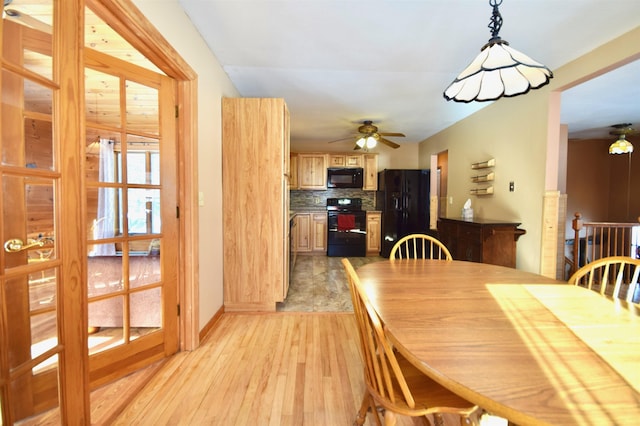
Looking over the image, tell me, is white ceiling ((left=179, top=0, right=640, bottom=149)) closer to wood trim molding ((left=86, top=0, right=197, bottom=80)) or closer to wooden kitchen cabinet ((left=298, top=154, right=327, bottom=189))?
wood trim molding ((left=86, top=0, right=197, bottom=80))

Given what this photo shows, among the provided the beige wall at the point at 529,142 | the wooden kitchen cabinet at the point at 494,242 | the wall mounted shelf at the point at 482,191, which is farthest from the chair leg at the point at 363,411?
the wall mounted shelf at the point at 482,191

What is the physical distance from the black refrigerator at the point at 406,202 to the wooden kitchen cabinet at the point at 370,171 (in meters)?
0.46

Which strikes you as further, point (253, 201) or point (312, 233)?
point (312, 233)

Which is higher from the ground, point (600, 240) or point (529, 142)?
point (529, 142)

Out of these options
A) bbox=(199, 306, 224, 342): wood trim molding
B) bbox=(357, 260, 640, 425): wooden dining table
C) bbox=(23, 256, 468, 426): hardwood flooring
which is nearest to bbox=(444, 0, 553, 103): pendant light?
bbox=(357, 260, 640, 425): wooden dining table

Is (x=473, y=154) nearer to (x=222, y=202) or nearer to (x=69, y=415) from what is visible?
(x=222, y=202)

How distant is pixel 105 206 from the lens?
1.58m

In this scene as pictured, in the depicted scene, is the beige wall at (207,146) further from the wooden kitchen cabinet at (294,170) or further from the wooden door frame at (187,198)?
the wooden kitchen cabinet at (294,170)

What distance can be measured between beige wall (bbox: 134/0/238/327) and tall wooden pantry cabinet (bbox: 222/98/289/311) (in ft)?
0.31

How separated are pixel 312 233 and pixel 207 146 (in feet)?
11.3

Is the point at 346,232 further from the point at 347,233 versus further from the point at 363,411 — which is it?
the point at 363,411

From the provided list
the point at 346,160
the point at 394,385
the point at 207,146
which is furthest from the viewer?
the point at 346,160

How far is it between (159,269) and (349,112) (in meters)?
3.05

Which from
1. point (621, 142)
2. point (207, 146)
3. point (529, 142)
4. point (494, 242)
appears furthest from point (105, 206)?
point (621, 142)
